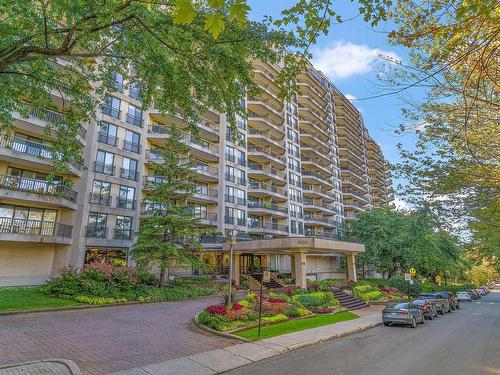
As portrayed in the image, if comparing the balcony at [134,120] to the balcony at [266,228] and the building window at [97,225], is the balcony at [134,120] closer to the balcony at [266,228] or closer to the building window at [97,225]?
the building window at [97,225]

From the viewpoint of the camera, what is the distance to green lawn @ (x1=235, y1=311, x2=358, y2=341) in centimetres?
1291

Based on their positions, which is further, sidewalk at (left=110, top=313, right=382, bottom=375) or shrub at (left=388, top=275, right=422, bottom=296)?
shrub at (left=388, top=275, right=422, bottom=296)

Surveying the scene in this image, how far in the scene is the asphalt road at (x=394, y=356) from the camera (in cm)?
886

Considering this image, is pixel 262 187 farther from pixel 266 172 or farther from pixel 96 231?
pixel 96 231

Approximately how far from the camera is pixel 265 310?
53.7ft

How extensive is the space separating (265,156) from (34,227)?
98.4 feet

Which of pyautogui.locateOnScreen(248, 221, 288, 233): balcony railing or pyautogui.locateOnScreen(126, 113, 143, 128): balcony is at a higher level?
pyautogui.locateOnScreen(126, 113, 143, 128): balcony

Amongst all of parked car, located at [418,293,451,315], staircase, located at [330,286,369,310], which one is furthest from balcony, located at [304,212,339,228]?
staircase, located at [330,286,369,310]

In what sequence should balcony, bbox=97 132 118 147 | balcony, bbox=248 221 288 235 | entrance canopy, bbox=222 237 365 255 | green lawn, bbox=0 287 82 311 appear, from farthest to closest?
balcony, bbox=248 221 288 235, balcony, bbox=97 132 118 147, entrance canopy, bbox=222 237 365 255, green lawn, bbox=0 287 82 311

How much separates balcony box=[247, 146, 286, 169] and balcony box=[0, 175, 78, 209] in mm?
25366

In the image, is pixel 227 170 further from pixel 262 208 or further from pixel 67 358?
pixel 67 358

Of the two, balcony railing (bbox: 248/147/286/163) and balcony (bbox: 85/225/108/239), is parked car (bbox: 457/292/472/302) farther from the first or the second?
balcony (bbox: 85/225/108/239)

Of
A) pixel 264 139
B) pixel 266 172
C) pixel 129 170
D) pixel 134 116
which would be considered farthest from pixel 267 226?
pixel 134 116

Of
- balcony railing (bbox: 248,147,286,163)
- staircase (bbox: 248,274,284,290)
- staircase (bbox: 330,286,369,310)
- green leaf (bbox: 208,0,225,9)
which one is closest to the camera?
green leaf (bbox: 208,0,225,9)
